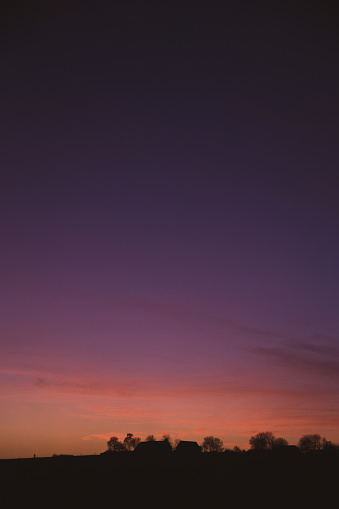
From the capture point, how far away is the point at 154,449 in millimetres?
85312

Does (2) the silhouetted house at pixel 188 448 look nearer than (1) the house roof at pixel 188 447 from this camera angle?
Yes

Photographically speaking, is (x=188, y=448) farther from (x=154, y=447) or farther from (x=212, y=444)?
(x=212, y=444)

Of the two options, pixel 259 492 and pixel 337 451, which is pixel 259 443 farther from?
pixel 259 492

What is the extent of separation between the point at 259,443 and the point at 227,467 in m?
125

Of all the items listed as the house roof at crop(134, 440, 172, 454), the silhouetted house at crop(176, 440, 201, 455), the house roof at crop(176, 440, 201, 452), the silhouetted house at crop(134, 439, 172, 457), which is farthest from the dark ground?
the house roof at crop(176, 440, 201, 452)

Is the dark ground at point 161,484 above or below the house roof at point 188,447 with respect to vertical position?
above

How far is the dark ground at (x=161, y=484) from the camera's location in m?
33.1

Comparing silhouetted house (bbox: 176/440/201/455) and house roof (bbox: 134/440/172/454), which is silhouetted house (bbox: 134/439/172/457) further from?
silhouetted house (bbox: 176/440/201/455)

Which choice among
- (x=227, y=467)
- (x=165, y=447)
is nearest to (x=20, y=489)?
(x=227, y=467)

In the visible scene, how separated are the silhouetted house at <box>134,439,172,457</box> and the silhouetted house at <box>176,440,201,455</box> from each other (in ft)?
19.1

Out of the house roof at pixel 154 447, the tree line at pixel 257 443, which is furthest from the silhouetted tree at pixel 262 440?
the house roof at pixel 154 447

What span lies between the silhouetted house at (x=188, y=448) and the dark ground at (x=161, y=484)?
54.7 m

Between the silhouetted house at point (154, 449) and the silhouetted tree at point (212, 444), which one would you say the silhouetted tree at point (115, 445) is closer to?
the silhouetted tree at point (212, 444)

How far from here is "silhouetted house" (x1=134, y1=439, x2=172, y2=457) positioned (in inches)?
3273
